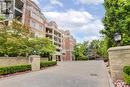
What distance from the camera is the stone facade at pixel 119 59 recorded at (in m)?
12.5

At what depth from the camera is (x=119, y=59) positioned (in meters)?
12.8

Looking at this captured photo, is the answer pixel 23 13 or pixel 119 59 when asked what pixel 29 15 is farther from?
pixel 119 59

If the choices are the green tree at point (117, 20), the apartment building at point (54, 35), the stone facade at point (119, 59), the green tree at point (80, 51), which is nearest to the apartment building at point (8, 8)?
the green tree at point (117, 20)

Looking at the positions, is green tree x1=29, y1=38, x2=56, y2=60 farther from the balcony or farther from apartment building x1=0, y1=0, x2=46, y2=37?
the balcony

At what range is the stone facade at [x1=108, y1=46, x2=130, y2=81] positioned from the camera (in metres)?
12.5

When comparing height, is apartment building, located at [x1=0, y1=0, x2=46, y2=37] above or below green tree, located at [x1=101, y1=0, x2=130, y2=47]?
above

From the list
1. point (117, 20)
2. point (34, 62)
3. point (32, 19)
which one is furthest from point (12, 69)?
point (32, 19)

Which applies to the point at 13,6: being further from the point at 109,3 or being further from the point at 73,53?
the point at 73,53

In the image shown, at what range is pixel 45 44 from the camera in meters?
39.2

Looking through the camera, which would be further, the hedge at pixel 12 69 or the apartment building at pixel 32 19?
the apartment building at pixel 32 19

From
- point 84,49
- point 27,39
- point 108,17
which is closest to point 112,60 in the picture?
point 108,17

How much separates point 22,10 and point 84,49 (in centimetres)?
4723

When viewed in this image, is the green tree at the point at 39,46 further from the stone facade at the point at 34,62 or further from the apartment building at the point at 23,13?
the stone facade at the point at 34,62

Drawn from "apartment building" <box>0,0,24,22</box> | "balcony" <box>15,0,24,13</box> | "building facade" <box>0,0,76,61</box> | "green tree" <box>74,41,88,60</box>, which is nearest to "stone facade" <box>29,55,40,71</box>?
"building facade" <box>0,0,76,61</box>
